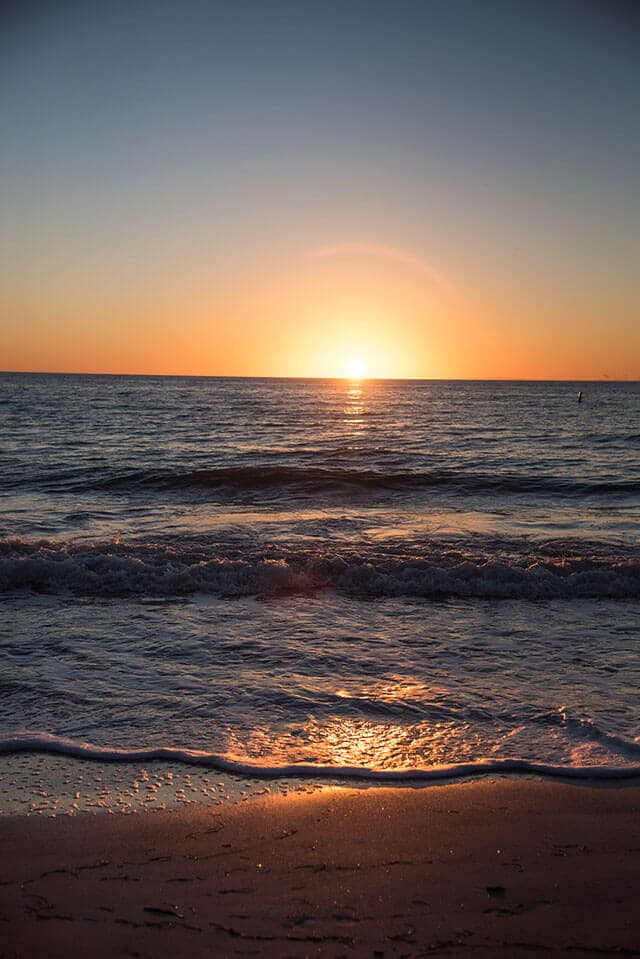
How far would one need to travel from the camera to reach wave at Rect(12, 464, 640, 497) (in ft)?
61.3

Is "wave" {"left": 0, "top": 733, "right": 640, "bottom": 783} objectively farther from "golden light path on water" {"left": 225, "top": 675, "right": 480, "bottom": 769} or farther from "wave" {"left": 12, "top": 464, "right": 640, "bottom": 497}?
"wave" {"left": 12, "top": 464, "right": 640, "bottom": 497}

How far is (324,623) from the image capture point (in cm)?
745

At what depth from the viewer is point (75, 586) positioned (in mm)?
9055

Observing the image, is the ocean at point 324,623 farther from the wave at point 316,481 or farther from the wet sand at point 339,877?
the wet sand at point 339,877

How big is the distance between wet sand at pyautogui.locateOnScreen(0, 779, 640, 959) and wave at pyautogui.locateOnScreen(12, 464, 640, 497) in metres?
14.8

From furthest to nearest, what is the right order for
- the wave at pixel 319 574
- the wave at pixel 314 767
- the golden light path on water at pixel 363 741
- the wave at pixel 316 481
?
the wave at pixel 316 481 < the wave at pixel 319 574 < the golden light path on water at pixel 363 741 < the wave at pixel 314 767

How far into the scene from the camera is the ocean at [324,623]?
4520 millimetres

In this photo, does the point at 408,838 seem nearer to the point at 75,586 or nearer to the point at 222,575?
the point at 222,575

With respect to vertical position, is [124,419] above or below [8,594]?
above

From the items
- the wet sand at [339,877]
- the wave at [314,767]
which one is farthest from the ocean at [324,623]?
the wet sand at [339,877]

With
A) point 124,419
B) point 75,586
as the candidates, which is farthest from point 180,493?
point 124,419

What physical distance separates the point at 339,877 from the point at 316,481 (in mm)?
16996

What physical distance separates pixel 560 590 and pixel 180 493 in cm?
1174

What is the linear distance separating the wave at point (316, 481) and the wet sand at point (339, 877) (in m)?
14.8
